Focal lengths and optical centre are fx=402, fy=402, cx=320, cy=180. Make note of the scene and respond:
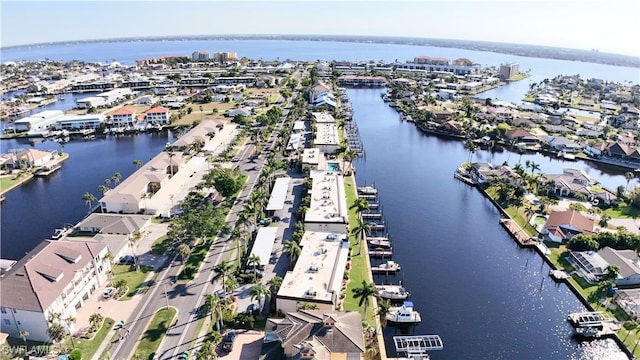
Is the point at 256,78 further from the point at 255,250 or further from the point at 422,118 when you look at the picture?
the point at 255,250

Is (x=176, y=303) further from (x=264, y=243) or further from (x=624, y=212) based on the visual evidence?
(x=624, y=212)

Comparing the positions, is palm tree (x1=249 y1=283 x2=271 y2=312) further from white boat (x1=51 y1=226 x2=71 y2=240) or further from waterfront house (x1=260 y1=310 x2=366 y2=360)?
white boat (x1=51 y1=226 x2=71 y2=240)

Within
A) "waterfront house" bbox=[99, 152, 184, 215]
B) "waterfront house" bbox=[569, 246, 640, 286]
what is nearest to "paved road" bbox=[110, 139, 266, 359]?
"waterfront house" bbox=[99, 152, 184, 215]

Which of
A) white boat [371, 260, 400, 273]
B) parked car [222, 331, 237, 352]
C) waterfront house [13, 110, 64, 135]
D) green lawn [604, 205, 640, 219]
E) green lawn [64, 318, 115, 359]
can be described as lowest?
green lawn [64, 318, 115, 359]

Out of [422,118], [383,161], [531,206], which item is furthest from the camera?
[422,118]

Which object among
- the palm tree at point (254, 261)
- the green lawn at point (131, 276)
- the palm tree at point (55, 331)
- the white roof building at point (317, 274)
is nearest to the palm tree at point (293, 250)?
the white roof building at point (317, 274)

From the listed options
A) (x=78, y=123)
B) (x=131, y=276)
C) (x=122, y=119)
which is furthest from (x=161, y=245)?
(x=78, y=123)

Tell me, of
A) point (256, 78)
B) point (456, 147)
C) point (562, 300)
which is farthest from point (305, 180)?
point (256, 78)
